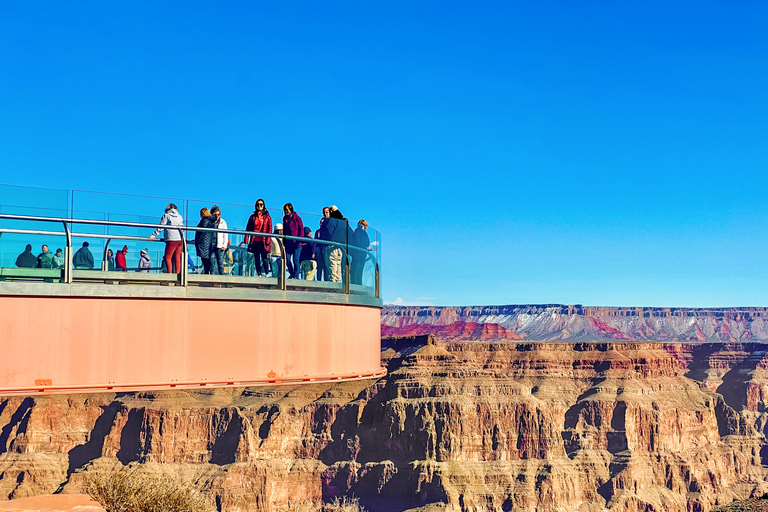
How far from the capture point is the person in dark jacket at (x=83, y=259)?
15422mm

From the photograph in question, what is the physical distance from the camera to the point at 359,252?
19938mm

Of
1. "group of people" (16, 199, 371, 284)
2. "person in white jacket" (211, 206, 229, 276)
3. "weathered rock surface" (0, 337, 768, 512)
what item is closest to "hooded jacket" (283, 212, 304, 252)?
"group of people" (16, 199, 371, 284)

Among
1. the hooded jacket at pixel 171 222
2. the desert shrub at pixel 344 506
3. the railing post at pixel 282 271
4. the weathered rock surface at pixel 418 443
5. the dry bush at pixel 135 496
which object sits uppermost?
the hooded jacket at pixel 171 222

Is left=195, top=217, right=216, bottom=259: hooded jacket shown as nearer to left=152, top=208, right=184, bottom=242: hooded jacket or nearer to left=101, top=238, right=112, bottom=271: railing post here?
left=152, top=208, right=184, bottom=242: hooded jacket

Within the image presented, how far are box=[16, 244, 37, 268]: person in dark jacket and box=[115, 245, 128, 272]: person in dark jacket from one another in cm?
166

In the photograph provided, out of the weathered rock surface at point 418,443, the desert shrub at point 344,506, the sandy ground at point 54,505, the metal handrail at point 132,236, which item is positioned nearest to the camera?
the metal handrail at point 132,236

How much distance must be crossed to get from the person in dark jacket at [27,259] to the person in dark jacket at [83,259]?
684 mm

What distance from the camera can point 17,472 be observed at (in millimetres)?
112188

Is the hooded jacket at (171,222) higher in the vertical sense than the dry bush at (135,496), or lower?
higher

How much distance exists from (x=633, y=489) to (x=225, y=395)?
67.8m

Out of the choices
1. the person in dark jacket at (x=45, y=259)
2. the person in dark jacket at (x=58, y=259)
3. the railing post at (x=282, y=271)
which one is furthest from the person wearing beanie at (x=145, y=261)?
the railing post at (x=282, y=271)

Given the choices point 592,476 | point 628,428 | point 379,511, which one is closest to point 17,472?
point 379,511

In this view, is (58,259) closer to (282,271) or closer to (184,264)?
(184,264)

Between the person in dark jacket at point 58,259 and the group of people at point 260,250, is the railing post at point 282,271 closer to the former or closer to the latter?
the group of people at point 260,250
